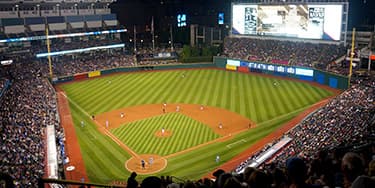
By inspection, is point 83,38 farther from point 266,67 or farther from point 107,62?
point 266,67

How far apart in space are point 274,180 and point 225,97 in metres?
34.7

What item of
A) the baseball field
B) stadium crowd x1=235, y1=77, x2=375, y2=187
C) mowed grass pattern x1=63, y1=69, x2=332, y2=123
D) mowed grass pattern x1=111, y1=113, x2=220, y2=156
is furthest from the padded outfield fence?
mowed grass pattern x1=111, y1=113, x2=220, y2=156

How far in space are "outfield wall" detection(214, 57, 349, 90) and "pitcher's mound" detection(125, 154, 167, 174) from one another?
87.0ft

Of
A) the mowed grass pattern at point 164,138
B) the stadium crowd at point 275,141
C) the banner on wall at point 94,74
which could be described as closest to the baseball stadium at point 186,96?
the stadium crowd at point 275,141

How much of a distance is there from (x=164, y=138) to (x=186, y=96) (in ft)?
43.7

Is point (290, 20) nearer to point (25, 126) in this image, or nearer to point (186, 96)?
point (186, 96)

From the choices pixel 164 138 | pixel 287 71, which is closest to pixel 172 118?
pixel 164 138

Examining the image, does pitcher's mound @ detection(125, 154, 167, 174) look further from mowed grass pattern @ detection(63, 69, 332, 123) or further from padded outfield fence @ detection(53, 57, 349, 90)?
padded outfield fence @ detection(53, 57, 349, 90)

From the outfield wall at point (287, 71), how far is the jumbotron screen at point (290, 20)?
496 centimetres

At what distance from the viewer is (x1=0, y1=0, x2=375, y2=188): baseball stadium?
1775 cm

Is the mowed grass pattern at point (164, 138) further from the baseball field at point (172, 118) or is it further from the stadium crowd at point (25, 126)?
the stadium crowd at point (25, 126)

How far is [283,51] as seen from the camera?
5319cm

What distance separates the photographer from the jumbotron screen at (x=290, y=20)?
46469mm

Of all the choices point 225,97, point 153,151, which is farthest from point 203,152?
point 225,97
